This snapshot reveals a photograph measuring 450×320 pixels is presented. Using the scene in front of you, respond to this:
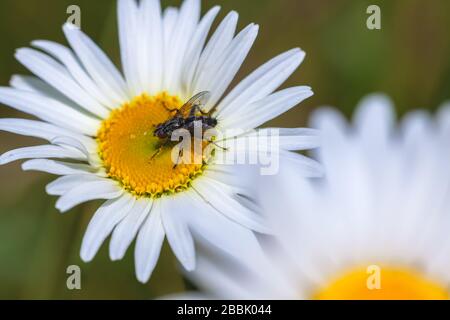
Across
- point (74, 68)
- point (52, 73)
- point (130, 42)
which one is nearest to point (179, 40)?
point (130, 42)

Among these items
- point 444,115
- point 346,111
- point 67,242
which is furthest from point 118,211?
point 346,111

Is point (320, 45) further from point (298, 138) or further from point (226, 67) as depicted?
point (298, 138)

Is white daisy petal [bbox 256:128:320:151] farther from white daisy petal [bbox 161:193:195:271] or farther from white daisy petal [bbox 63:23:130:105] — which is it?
white daisy petal [bbox 63:23:130:105]

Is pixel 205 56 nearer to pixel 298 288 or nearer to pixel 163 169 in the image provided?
pixel 163 169

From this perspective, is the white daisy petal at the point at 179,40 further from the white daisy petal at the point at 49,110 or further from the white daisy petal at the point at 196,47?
the white daisy petal at the point at 49,110

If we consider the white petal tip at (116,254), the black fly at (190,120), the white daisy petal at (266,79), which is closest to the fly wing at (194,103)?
the black fly at (190,120)

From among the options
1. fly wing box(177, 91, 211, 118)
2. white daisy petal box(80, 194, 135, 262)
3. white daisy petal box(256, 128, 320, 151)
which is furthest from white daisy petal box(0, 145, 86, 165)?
white daisy petal box(256, 128, 320, 151)
